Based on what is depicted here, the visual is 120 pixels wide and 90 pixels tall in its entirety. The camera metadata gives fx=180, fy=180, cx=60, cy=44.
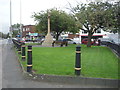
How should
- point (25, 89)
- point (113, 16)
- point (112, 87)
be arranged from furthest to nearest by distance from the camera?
1. point (113, 16)
2. point (112, 87)
3. point (25, 89)

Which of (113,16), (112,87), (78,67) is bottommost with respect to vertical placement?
(112,87)

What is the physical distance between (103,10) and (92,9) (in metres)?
1.37

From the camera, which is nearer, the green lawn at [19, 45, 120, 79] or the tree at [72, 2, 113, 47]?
the green lawn at [19, 45, 120, 79]

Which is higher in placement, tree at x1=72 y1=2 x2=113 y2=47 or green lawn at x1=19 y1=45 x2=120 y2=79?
tree at x1=72 y1=2 x2=113 y2=47

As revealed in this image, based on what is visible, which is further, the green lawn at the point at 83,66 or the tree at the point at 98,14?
the tree at the point at 98,14

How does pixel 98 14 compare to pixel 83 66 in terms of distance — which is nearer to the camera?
pixel 83 66

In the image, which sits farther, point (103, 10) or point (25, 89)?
point (103, 10)

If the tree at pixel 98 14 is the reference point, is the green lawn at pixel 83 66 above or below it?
below

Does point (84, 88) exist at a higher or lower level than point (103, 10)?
lower

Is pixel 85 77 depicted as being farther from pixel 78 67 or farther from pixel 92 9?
pixel 92 9

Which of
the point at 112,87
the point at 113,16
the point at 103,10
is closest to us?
the point at 112,87

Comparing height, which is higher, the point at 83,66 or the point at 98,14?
the point at 98,14

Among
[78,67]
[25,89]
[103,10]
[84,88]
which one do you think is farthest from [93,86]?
[103,10]

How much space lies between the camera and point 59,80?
232 inches
